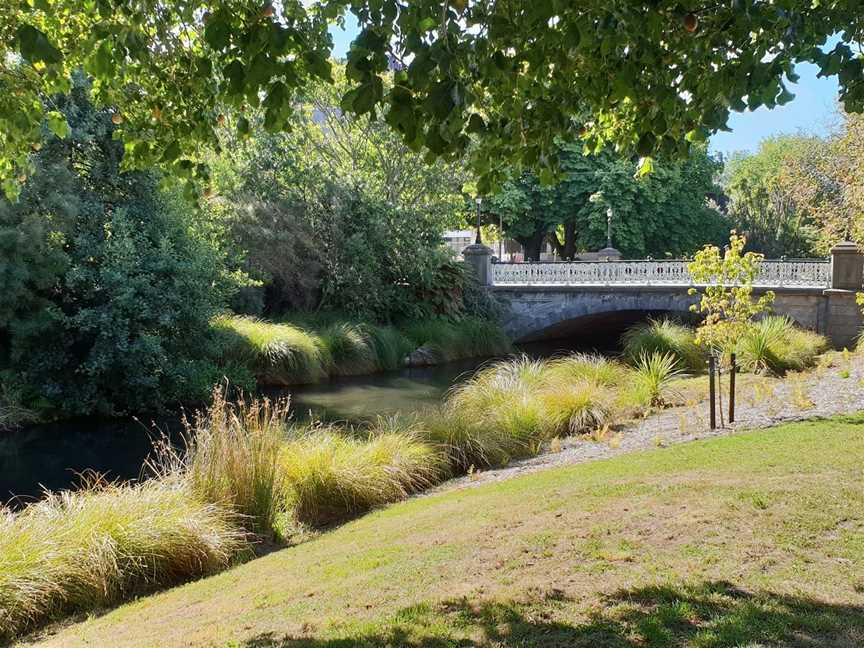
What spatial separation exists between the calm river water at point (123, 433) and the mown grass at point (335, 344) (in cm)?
72

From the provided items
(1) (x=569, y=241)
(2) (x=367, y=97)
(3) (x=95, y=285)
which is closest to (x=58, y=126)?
(2) (x=367, y=97)

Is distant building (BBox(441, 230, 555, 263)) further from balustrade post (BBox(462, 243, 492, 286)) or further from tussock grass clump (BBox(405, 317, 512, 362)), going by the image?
tussock grass clump (BBox(405, 317, 512, 362))

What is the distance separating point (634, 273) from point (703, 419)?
1608cm

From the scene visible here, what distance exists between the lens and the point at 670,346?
20.4 m

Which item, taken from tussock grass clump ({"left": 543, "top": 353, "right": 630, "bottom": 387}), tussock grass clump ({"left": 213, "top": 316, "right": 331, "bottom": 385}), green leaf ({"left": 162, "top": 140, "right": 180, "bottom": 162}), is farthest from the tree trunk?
green leaf ({"left": 162, "top": 140, "right": 180, "bottom": 162})


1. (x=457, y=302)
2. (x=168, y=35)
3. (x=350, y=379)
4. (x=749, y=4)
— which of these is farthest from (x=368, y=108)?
(x=457, y=302)

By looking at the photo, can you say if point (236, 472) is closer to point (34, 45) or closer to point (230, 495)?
point (230, 495)

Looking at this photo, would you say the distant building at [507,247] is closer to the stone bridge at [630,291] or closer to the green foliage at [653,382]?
the stone bridge at [630,291]

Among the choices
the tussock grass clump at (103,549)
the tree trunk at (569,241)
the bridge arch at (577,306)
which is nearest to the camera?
the tussock grass clump at (103,549)

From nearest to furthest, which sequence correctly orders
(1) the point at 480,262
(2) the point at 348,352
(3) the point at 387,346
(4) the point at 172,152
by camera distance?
(4) the point at 172,152, (2) the point at 348,352, (3) the point at 387,346, (1) the point at 480,262

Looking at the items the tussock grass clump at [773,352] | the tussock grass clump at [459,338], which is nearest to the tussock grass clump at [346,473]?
the tussock grass clump at [773,352]

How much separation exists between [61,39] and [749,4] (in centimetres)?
482

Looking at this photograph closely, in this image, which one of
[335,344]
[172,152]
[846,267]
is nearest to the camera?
[172,152]

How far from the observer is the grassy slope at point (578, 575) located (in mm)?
3797
